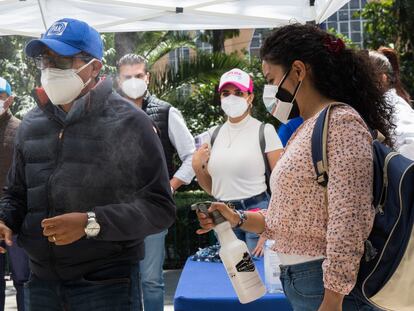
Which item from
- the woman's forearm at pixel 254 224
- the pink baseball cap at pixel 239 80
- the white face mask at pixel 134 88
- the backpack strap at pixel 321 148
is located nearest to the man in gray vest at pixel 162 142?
the white face mask at pixel 134 88

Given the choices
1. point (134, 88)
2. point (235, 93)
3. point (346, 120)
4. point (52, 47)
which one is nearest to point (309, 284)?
point (346, 120)

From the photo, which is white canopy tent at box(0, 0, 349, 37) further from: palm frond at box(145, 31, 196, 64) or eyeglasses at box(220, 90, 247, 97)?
palm frond at box(145, 31, 196, 64)

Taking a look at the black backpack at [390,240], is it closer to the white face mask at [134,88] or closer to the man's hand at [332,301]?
the man's hand at [332,301]

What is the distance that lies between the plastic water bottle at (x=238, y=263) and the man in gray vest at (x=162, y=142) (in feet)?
7.44

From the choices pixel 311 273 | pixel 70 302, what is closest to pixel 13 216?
pixel 70 302

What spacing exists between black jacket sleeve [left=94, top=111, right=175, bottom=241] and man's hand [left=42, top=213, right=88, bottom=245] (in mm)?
147

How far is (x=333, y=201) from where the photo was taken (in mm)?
2387

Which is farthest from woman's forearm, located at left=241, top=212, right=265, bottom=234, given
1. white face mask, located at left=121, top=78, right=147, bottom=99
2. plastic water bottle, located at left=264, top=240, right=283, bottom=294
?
white face mask, located at left=121, top=78, right=147, bottom=99

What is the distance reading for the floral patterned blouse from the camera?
234 centimetres

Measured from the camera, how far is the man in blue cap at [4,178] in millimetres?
5367

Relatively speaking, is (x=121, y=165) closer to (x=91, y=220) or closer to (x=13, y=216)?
(x=91, y=220)

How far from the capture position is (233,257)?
2.91 meters

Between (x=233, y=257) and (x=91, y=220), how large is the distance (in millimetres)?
524

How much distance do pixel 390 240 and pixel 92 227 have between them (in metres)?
1.00
